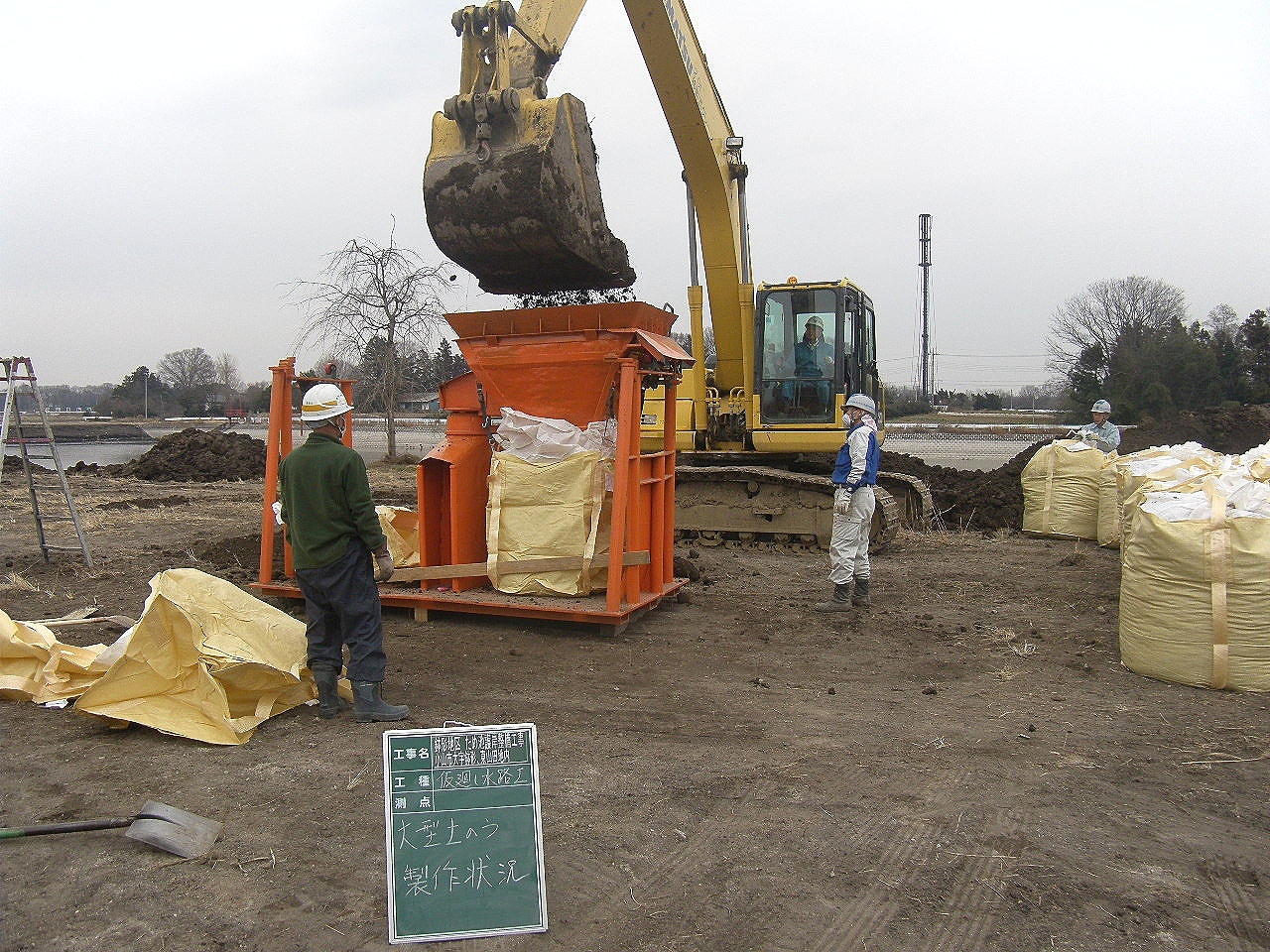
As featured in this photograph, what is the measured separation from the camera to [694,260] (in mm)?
11328

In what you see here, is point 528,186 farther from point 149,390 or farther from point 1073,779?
point 149,390

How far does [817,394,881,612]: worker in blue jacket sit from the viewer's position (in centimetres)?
797

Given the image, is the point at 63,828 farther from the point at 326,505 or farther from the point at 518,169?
the point at 518,169

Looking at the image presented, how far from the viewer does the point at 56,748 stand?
4.48 m

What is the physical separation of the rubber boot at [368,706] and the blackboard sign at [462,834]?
2.02 m

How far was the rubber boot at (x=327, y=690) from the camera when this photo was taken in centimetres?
501

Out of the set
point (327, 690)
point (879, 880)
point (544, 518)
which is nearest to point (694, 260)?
point (544, 518)

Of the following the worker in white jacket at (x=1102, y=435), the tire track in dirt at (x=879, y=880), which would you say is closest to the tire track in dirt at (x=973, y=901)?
the tire track in dirt at (x=879, y=880)

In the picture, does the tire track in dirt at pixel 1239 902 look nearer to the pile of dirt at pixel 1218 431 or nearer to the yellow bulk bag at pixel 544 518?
the yellow bulk bag at pixel 544 518

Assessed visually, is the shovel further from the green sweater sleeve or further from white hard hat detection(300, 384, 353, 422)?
white hard hat detection(300, 384, 353, 422)

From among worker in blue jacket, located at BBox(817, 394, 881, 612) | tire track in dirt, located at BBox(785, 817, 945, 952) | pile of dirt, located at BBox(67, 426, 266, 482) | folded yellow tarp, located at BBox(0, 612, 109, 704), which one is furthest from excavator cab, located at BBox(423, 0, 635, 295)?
pile of dirt, located at BBox(67, 426, 266, 482)

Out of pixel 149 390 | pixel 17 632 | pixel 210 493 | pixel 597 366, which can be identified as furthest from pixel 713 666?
pixel 149 390

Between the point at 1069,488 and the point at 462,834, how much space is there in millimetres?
10626

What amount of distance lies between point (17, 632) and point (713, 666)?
3.95 meters
